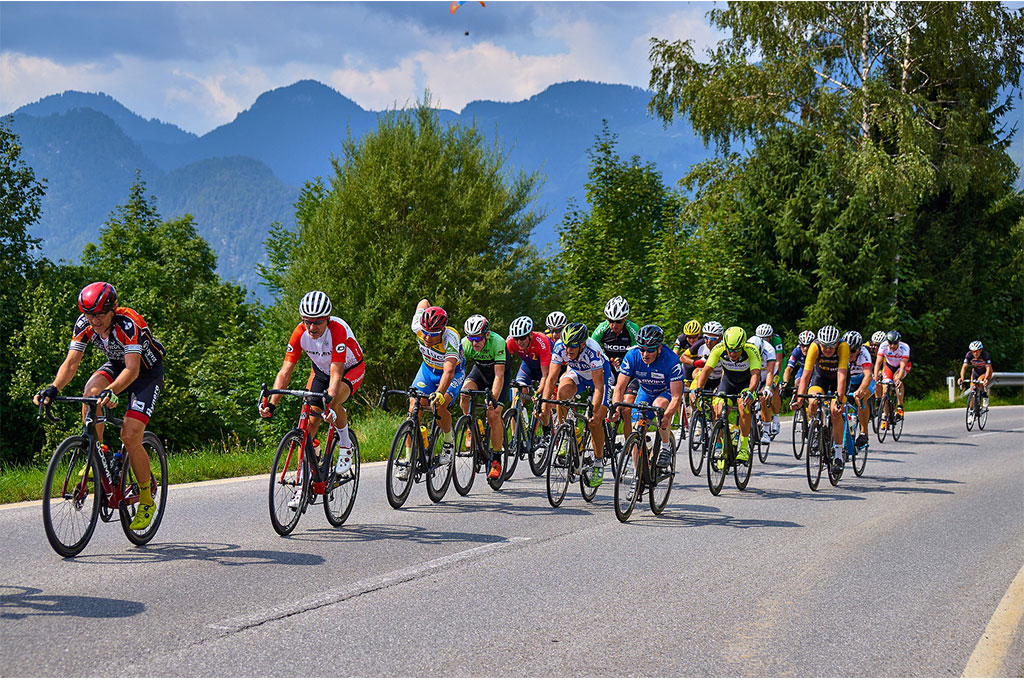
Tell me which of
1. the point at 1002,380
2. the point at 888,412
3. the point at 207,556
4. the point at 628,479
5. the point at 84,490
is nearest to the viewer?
the point at 84,490

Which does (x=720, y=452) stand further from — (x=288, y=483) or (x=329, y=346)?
(x=288, y=483)

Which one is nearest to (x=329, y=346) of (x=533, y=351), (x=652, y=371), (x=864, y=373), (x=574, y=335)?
(x=574, y=335)

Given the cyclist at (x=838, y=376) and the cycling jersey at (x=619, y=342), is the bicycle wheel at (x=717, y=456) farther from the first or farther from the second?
the cycling jersey at (x=619, y=342)

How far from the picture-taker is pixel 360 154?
89.8 feet

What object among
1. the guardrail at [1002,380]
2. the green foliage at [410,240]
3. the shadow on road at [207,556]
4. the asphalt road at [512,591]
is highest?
the green foliage at [410,240]

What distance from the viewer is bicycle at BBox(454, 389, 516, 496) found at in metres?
9.62

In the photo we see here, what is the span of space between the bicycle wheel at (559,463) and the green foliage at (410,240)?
16123mm

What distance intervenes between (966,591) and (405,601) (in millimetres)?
3957

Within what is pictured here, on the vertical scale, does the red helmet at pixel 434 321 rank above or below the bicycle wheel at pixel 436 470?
above

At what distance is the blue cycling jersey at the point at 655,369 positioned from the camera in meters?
9.74

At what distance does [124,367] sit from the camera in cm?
702

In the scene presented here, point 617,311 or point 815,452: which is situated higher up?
point 617,311

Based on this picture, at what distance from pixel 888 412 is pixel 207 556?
575 inches

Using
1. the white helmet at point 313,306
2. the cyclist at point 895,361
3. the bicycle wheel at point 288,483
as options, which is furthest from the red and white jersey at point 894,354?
the bicycle wheel at point 288,483
